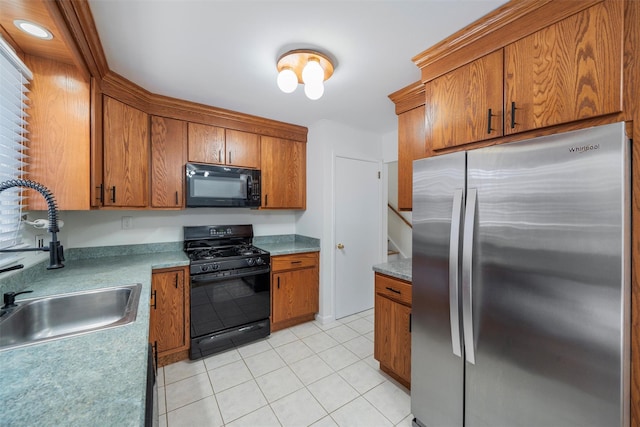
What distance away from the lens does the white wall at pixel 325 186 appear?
117 inches

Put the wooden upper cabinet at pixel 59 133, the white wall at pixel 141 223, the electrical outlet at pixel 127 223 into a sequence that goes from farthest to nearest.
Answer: the electrical outlet at pixel 127 223, the white wall at pixel 141 223, the wooden upper cabinet at pixel 59 133

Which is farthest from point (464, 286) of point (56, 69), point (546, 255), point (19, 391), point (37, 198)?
point (56, 69)

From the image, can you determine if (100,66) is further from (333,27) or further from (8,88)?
(333,27)

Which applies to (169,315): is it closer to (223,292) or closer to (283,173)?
(223,292)

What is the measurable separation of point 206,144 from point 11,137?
52.4 inches

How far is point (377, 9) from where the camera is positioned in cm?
130

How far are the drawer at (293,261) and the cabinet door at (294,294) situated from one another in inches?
2.3

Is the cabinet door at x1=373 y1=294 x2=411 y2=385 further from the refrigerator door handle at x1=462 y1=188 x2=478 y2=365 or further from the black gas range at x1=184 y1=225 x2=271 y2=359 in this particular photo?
the black gas range at x1=184 y1=225 x2=271 y2=359

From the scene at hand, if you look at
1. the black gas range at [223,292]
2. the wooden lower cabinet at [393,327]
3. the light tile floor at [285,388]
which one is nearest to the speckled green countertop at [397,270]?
the wooden lower cabinet at [393,327]

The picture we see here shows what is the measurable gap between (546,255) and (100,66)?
2.76 m

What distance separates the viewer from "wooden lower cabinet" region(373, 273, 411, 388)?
1.86 meters

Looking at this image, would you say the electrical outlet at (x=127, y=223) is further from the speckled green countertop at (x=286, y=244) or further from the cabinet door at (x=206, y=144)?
the speckled green countertop at (x=286, y=244)

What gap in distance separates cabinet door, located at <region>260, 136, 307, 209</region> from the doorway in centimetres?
47

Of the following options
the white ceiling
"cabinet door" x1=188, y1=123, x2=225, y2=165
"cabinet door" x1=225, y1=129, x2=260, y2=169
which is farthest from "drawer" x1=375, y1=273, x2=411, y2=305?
"cabinet door" x1=188, y1=123, x2=225, y2=165
